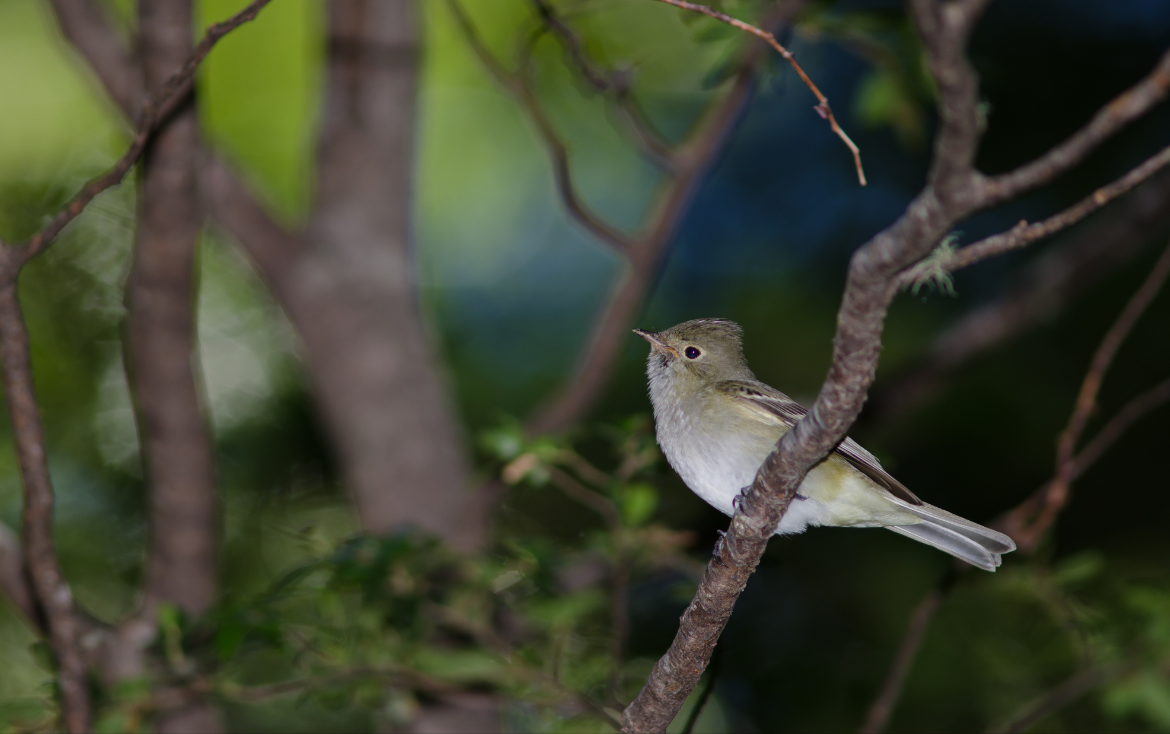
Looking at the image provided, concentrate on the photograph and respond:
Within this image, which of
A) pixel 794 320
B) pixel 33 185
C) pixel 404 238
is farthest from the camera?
pixel 794 320

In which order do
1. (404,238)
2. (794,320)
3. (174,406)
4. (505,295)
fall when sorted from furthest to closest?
1. (505,295)
2. (794,320)
3. (404,238)
4. (174,406)

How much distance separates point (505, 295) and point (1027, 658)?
4.99 m

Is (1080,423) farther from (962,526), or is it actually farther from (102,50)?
(102,50)

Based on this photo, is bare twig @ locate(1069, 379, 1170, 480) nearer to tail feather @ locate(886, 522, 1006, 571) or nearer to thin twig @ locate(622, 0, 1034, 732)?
tail feather @ locate(886, 522, 1006, 571)

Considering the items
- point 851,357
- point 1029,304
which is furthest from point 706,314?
point 851,357

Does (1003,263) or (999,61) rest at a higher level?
(999,61)

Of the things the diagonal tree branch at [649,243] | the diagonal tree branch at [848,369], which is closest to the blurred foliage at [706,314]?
the diagonal tree branch at [649,243]

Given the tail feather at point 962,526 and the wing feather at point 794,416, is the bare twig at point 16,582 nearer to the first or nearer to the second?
the wing feather at point 794,416

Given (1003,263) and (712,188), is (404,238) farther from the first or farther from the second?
(1003,263)

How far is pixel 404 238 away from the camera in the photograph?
5844 millimetres

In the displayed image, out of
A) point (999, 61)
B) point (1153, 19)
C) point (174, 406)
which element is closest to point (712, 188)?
point (999, 61)

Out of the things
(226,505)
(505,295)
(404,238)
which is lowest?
(226,505)

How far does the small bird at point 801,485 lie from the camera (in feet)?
11.0

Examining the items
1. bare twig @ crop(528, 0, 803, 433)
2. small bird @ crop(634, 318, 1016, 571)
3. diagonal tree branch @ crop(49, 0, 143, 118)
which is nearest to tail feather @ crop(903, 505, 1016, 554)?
small bird @ crop(634, 318, 1016, 571)
